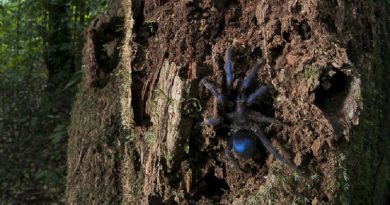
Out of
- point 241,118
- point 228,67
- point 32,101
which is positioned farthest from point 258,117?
point 32,101

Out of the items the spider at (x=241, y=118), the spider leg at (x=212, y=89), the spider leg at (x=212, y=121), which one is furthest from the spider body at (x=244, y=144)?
the spider leg at (x=212, y=89)

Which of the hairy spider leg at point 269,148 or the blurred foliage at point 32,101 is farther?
the blurred foliage at point 32,101

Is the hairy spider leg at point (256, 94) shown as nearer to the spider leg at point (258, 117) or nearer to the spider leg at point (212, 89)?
the spider leg at point (258, 117)

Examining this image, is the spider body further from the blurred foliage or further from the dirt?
the blurred foliage

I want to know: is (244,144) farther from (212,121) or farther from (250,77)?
(250,77)

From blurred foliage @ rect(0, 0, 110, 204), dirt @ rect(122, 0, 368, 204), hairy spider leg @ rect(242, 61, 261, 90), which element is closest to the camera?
dirt @ rect(122, 0, 368, 204)

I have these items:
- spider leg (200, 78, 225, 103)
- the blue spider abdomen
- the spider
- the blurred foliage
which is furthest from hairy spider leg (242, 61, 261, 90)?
the blurred foliage

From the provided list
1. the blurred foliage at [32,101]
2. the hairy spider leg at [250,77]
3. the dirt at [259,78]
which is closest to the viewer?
the dirt at [259,78]
